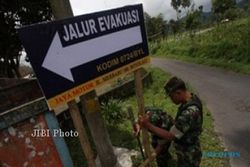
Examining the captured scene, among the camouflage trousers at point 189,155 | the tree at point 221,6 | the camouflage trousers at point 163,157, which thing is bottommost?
the tree at point 221,6

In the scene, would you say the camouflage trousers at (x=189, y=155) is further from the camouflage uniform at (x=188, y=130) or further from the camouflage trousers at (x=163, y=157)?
the camouflage trousers at (x=163, y=157)

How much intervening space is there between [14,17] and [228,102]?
26.8ft

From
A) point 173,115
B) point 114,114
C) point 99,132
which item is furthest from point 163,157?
point 114,114

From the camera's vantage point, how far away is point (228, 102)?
27.9 feet

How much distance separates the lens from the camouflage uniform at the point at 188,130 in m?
3.34

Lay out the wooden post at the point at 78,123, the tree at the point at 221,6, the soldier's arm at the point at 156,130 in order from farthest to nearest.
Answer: the tree at the point at 221,6, the soldier's arm at the point at 156,130, the wooden post at the point at 78,123

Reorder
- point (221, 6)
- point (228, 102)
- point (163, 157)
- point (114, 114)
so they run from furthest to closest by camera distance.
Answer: point (221, 6), point (228, 102), point (114, 114), point (163, 157)

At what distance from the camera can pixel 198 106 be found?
3410 millimetres

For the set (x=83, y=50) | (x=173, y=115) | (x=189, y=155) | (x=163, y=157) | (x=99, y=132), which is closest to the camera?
(x=83, y=50)

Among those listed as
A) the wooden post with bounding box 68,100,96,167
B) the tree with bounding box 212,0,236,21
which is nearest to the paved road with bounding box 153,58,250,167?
the wooden post with bounding box 68,100,96,167

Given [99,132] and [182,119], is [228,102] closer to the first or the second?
[99,132]

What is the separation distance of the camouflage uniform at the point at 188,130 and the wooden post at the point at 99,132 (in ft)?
3.68

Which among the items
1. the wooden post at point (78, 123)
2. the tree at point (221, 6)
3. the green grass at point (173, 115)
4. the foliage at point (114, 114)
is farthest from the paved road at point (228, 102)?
the tree at point (221, 6)

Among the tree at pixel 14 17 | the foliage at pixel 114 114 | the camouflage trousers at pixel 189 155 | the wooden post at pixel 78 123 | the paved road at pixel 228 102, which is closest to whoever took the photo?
the wooden post at pixel 78 123
